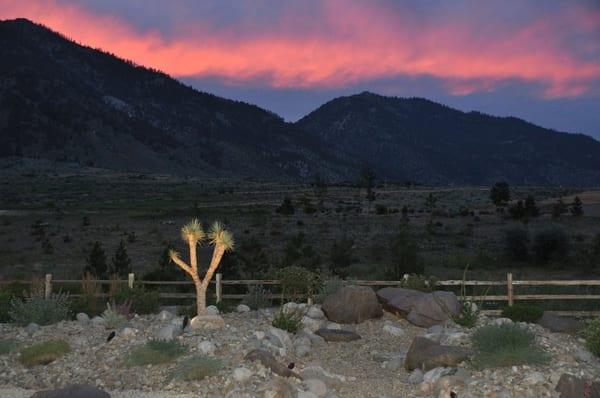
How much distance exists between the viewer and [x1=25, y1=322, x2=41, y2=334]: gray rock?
Result: 14.8m

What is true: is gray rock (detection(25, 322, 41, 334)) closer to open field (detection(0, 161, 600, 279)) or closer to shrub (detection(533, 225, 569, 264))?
open field (detection(0, 161, 600, 279))

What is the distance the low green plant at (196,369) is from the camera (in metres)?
11.1

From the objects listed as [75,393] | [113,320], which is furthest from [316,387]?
[113,320]

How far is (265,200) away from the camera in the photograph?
280ft

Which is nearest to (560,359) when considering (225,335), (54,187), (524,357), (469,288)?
(524,357)

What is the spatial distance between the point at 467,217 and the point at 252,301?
4588 cm

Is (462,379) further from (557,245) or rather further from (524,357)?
(557,245)

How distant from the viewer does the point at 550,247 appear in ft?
127

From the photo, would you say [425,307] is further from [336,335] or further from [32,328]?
[32,328]

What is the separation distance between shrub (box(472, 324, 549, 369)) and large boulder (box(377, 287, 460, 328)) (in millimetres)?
3117

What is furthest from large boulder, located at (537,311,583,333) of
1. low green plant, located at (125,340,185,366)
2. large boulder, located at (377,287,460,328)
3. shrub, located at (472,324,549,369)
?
low green plant, located at (125,340,185,366)

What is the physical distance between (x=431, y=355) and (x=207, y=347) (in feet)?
14.3

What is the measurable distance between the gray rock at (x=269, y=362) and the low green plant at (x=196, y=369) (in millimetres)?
657

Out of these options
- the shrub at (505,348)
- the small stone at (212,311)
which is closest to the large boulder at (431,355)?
the shrub at (505,348)
